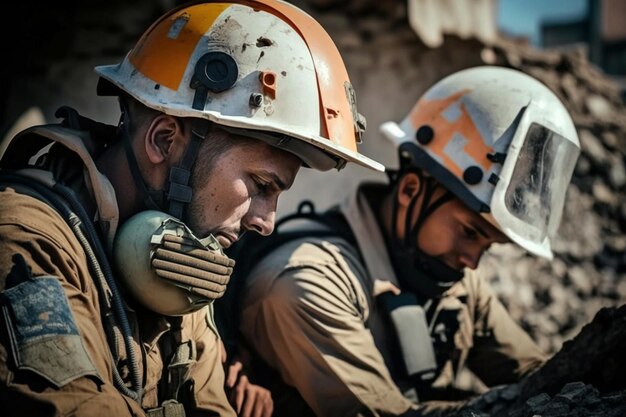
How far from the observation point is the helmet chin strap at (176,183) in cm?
311

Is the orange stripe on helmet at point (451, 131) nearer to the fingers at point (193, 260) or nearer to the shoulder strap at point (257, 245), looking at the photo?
the shoulder strap at point (257, 245)

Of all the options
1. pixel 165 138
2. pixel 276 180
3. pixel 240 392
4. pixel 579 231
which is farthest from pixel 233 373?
pixel 579 231

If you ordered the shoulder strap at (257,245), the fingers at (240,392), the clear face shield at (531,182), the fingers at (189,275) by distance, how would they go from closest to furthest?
the fingers at (189,275)
the fingers at (240,392)
the shoulder strap at (257,245)
the clear face shield at (531,182)

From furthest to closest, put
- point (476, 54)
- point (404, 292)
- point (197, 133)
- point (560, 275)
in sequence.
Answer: point (476, 54)
point (560, 275)
point (404, 292)
point (197, 133)

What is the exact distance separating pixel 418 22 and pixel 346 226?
164 inches

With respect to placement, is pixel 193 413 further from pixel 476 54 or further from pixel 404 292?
pixel 476 54

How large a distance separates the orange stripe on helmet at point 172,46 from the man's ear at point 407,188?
1683mm

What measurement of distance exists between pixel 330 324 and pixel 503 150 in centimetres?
135

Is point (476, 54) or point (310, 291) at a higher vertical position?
point (476, 54)

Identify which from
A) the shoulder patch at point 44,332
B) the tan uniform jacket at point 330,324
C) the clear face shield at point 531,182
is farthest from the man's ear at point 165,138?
the clear face shield at point 531,182

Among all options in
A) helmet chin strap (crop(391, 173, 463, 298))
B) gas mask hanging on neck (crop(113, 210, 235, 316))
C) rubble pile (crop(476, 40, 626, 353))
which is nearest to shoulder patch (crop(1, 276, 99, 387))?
gas mask hanging on neck (crop(113, 210, 235, 316))

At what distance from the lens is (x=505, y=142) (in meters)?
4.47

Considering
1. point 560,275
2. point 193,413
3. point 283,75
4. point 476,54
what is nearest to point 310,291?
point 193,413

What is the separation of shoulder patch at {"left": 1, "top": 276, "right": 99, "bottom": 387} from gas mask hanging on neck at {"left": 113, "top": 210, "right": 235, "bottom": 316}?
1.29ft
